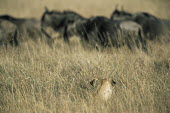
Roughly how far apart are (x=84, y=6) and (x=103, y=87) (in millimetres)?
19072

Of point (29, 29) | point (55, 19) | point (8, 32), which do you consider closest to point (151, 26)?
point (29, 29)

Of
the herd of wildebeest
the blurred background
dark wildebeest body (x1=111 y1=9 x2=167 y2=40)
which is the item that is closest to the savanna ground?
the herd of wildebeest

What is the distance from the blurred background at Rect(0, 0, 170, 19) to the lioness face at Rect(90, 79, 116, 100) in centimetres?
1347

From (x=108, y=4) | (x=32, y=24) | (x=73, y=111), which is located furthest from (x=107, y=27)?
(x=108, y=4)

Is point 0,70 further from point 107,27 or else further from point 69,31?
point 69,31

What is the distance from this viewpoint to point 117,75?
421 cm

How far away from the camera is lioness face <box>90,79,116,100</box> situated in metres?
3.60

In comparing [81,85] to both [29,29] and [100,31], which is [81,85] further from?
[29,29]

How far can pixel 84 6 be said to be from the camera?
2208 centimetres

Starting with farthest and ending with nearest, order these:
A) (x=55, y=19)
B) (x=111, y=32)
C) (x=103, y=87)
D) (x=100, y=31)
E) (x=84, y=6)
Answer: (x=84, y=6), (x=55, y=19), (x=100, y=31), (x=111, y=32), (x=103, y=87)

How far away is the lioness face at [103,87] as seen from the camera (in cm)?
360

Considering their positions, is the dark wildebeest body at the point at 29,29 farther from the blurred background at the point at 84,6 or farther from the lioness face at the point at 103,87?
the blurred background at the point at 84,6

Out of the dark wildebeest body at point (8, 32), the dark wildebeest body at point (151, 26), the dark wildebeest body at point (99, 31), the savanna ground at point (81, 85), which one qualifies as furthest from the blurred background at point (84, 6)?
the savanna ground at point (81, 85)

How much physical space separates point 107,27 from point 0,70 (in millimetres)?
4627
